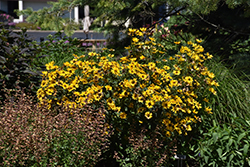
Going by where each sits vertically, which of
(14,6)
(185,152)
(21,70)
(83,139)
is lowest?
(185,152)

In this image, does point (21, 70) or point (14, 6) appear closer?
point (21, 70)

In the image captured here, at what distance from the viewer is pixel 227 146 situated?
286cm

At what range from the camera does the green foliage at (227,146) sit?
287 centimetres

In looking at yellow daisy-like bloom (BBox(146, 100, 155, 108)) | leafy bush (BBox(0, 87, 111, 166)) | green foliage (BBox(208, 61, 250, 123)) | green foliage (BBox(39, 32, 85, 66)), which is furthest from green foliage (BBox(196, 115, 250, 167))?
green foliage (BBox(39, 32, 85, 66))

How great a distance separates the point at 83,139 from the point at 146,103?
0.64 m

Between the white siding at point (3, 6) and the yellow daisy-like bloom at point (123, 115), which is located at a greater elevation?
the white siding at point (3, 6)

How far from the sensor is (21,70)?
3.70 metres

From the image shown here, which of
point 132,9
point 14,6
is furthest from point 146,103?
point 14,6

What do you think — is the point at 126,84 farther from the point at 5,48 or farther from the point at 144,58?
the point at 5,48

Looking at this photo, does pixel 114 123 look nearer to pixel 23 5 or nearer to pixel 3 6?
pixel 23 5

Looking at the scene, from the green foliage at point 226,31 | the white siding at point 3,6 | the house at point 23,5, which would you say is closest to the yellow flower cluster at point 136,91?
the green foliage at point 226,31

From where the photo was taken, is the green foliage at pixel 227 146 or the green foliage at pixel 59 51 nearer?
the green foliage at pixel 227 146

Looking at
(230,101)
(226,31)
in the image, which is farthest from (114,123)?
(226,31)

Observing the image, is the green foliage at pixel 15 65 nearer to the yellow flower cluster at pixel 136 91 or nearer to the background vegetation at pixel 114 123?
the background vegetation at pixel 114 123
